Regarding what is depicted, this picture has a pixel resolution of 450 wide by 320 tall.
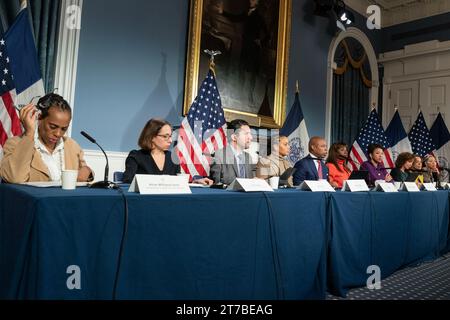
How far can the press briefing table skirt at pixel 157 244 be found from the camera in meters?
1.04

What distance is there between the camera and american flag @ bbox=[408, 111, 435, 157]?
621 centimetres

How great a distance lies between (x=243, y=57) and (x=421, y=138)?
3866 millimetres

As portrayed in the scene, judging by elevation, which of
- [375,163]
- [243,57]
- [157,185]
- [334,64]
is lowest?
[157,185]

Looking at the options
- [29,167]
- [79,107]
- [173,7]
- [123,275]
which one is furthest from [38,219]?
[173,7]

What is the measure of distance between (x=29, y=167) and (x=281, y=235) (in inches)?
49.2

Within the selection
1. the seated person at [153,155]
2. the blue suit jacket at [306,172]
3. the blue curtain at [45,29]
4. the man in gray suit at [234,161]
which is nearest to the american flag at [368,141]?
the blue suit jacket at [306,172]

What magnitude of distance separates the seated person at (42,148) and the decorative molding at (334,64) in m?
4.62

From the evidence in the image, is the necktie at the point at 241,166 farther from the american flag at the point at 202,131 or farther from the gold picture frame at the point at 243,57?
the gold picture frame at the point at 243,57

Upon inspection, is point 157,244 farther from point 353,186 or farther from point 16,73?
point 16,73

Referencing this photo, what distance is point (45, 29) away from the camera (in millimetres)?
2928

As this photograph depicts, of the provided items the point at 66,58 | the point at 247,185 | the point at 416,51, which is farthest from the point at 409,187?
the point at 416,51

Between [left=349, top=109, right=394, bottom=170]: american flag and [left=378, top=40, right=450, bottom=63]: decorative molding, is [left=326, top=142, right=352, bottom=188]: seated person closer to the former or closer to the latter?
[left=349, top=109, right=394, bottom=170]: american flag

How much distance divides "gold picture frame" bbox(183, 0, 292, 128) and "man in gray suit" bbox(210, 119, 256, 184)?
111cm

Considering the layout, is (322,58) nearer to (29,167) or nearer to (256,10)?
(256,10)
